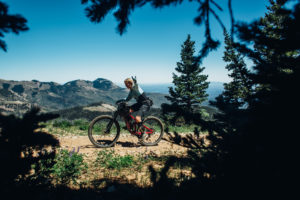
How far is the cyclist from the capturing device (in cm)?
648

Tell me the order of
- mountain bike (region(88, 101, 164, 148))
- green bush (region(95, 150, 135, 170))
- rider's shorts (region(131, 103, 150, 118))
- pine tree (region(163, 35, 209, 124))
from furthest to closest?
pine tree (region(163, 35, 209, 124)) → rider's shorts (region(131, 103, 150, 118)) → mountain bike (region(88, 101, 164, 148)) → green bush (region(95, 150, 135, 170))

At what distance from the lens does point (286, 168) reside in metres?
1.37

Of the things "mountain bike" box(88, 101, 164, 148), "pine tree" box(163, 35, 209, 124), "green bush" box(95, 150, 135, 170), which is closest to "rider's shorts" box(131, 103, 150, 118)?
"mountain bike" box(88, 101, 164, 148)

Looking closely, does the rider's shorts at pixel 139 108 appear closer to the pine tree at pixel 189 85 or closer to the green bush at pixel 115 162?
the green bush at pixel 115 162

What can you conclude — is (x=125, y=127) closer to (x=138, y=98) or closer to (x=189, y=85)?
(x=138, y=98)

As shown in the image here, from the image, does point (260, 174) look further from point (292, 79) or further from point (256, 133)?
point (292, 79)

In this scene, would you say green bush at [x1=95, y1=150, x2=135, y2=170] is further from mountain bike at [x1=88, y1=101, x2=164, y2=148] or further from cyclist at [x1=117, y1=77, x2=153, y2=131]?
cyclist at [x1=117, y1=77, x2=153, y2=131]

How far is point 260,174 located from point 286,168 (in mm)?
224

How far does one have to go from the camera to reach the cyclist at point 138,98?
6482 mm

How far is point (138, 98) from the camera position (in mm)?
6578

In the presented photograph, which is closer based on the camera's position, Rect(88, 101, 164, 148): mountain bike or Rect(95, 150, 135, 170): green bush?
Rect(95, 150, 135, 170): green bush

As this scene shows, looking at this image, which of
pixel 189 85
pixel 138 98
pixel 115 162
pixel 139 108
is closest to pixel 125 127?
pixel 139 108

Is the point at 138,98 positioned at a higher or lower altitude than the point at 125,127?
higher

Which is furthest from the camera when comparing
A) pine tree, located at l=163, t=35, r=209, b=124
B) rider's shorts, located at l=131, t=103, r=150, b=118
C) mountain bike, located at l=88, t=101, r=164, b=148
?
pine tree, located at l=163, t=35, r=209, b=124
